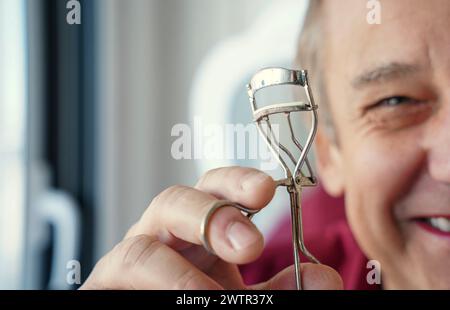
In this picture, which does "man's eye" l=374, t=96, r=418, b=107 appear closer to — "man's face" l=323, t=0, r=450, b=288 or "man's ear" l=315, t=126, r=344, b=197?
"man's face" l=323, t=0, r=450, b=288

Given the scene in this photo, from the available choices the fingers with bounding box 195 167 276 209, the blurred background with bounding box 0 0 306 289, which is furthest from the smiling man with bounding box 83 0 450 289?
the blurred background with bounding box 0 0 306 289

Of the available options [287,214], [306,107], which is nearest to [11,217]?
[287,214]

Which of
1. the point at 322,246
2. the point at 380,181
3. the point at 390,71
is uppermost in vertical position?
the point at 390,71

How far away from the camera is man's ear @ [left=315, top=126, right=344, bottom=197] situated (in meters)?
0.71

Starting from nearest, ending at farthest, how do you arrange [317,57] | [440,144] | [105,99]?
1. [440,144]
2. [317,57]
3. [105,99]

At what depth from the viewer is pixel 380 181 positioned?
612 millimetres

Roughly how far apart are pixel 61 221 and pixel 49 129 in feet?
0.51

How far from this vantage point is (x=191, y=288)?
1.29 ft

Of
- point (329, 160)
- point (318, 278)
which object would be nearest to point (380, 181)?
point (329, 160)

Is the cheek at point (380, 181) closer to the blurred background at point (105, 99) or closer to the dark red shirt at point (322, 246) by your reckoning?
the dark red shirt at point (322, 246)

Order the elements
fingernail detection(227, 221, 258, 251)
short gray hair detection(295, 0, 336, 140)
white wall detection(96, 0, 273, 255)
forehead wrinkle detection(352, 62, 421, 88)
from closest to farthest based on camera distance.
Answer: fingernail detection(227, 221, 258, 251), forehead wrinkle detection(352, 62, 421, 88), short gray hair detection(295, 0, 336, 140), white wall detection(96, 0, 273, 255)

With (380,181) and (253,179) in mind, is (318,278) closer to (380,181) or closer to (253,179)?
(253,179)

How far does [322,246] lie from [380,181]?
25cm
